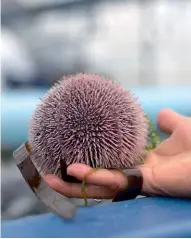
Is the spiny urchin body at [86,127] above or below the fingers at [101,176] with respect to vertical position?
above

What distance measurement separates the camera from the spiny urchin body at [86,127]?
347 mm

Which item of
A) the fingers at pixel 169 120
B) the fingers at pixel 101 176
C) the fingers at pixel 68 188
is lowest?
the fingers at pixel 68 188

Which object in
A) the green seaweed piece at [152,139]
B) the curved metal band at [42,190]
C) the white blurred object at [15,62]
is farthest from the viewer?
the white blurred object at [15,62]

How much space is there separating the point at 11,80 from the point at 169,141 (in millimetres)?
Result: 979

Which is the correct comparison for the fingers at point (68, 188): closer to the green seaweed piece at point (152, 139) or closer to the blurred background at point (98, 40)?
the green seaweed piece at point (152, 139)

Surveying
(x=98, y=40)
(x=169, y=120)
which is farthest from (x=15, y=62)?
(x=169, y=120)

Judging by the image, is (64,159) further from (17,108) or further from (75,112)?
(17,108)

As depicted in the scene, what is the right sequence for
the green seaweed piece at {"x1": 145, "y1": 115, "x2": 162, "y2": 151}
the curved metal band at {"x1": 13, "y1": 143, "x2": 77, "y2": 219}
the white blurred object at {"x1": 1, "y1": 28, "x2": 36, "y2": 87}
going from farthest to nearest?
the white blurred object at {"x1": 1, "y1": 28, "x2": 36, "y2": 87} → the green seaweed piece at {"x1": 145, "y1": 115, "x2": 162, "y2": 151} → the curved metal band at {"x1": 13, "y1": 143, "x2": 77, "y2": 219}

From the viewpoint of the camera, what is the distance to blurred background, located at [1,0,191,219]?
1.48 metres

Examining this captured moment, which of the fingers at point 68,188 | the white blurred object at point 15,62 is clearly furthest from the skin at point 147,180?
the white blurred object at point 15,62

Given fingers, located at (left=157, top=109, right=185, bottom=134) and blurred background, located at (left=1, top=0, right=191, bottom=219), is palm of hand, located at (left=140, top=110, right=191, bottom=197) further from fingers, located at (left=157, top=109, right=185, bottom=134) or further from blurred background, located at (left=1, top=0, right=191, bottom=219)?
blurred background, located at (left=1, top=0, right=191, bottom=219)

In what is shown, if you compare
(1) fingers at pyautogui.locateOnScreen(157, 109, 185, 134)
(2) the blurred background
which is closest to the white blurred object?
(2) the blurred background

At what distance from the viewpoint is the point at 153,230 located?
0.29 m

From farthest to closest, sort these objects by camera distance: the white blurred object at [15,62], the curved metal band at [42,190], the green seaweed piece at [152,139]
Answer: the white blurred object at [15,62] → the green seaweed piece at [152,139] → the curved metal band at [42,190]
